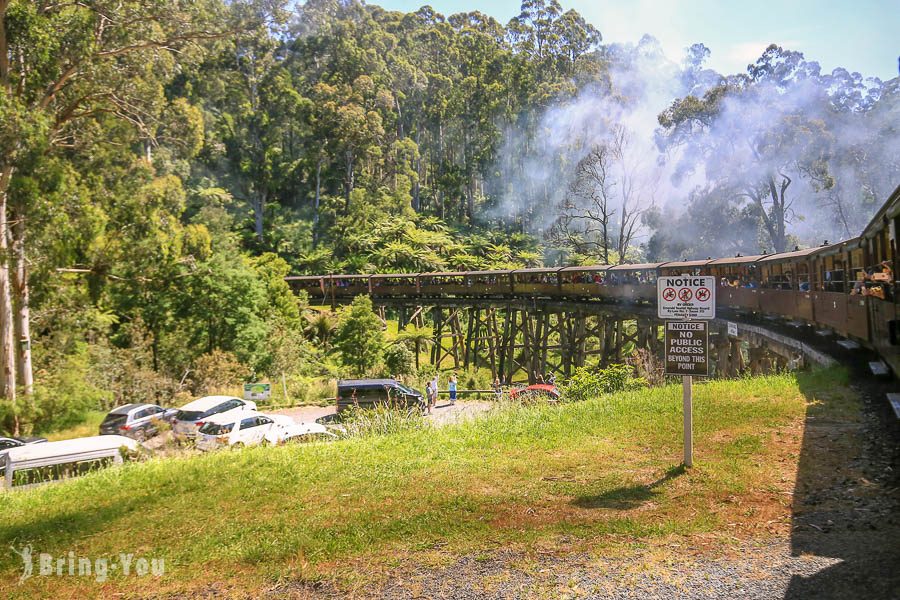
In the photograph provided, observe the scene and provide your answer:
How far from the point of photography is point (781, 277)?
52.2 feet

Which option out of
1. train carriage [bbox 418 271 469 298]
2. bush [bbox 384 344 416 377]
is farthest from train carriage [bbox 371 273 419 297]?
bush [bbox 384 344 416 377]

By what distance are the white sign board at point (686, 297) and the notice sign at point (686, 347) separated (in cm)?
10

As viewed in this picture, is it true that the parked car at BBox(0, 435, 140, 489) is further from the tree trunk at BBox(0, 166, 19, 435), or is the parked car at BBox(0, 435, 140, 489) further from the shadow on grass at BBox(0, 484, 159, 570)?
the tree trunk at BBox(0, 166, 19, 435)

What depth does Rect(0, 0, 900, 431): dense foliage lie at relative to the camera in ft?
53.1

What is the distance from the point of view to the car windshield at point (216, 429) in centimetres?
1254

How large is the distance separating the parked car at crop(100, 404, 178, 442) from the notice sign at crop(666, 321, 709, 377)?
11779 millimetres

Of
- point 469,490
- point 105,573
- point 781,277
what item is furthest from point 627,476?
point 781,277

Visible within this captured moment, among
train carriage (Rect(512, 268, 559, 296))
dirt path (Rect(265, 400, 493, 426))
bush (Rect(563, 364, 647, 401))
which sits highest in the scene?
train carriage (Rect(512, 268, 559, 296))

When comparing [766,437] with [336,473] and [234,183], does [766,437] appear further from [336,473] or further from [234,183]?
Answer: [234,183]

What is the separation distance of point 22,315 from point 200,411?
20.1 ft

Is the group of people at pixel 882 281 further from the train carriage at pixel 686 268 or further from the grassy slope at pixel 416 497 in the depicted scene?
the train carriage at pixel 686 268

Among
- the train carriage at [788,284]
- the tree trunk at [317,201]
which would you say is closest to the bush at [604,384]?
the train carriage at [788,284]

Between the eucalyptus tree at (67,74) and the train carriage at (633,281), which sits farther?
the train carriage at (633,281)

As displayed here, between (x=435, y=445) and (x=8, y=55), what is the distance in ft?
51.0
